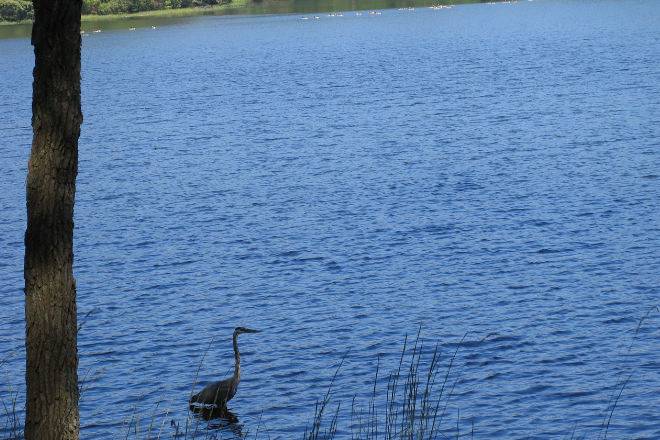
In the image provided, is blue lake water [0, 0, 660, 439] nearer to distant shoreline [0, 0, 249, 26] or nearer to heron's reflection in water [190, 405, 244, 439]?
heron's reflection in water [190, 405, 244, 439]

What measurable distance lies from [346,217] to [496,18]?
104m

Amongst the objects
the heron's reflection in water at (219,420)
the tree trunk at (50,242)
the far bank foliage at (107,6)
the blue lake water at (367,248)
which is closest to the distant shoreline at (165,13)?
the far bank foliage at (107,6)

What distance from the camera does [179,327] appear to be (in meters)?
17.3

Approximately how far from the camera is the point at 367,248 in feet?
71.8

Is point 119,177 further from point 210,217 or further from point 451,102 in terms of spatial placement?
point 451,102

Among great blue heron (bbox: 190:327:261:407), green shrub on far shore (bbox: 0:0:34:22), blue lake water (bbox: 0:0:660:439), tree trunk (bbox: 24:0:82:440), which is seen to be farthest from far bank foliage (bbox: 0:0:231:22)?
tree trunk (bbox: 24:0:82:440)

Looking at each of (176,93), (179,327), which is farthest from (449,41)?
(179,327)

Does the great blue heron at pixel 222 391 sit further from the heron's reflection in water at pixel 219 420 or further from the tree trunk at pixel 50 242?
the tree trunk at pixel 50 242

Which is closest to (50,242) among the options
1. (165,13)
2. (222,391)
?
(222,391)

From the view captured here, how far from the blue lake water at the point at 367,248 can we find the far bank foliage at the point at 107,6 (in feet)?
321

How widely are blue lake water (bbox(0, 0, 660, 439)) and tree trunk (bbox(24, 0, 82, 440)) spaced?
427 cm

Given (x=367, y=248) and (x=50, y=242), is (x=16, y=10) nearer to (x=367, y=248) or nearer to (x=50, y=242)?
(x=367, y=248)

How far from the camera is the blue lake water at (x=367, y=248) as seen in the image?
14.3 m

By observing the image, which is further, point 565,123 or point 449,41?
point 449,41
